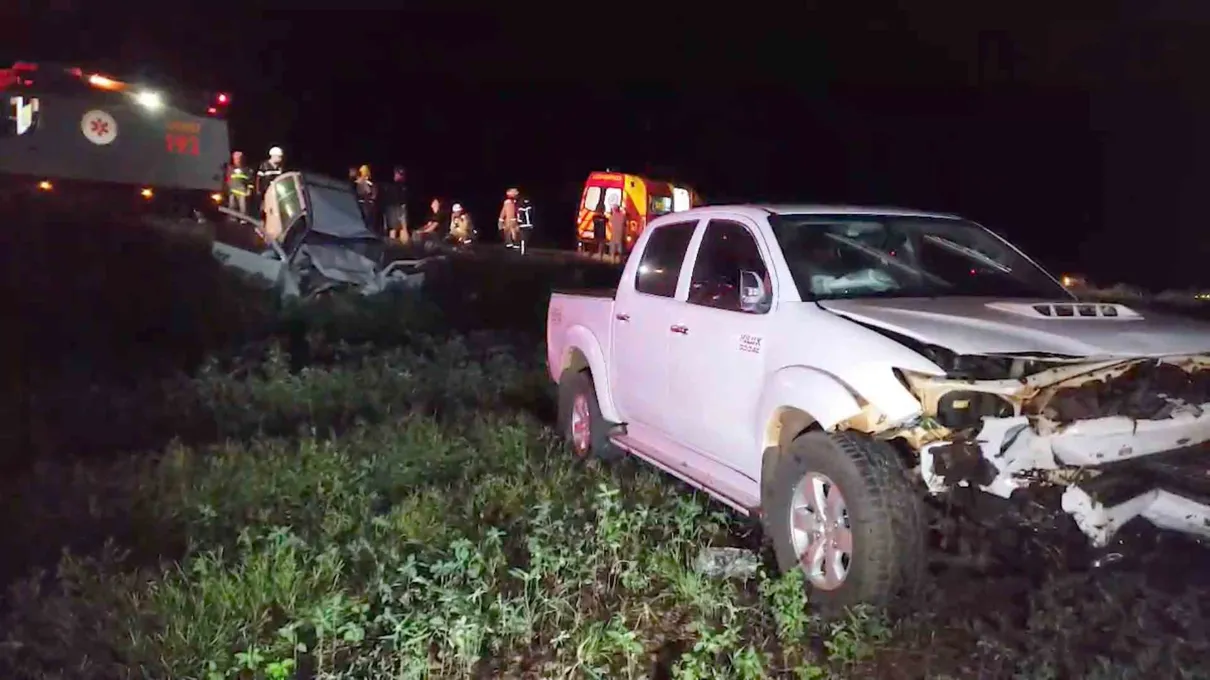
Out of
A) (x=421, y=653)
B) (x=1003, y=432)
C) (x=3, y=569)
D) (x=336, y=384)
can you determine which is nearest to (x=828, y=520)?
(x=1003, y=432)

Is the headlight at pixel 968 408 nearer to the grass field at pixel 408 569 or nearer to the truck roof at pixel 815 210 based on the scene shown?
the grass field at pixel 408 569

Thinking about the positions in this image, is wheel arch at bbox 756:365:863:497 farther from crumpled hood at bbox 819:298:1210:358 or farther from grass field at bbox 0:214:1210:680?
grass field at bbox 0:214:1210:680

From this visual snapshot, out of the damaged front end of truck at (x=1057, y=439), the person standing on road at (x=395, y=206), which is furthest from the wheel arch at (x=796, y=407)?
the person standing on road at (x=395, y=206)

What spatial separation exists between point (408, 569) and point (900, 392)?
6.70 feet

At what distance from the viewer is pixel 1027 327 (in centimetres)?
426

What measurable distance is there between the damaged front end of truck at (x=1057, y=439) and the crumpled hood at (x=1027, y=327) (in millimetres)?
54

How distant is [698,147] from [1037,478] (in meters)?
38.8

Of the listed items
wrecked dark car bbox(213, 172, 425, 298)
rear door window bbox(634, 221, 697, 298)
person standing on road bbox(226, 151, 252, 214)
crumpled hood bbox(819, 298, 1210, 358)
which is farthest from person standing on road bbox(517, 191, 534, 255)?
crumpled hood bbox(819, 298, 1210, 358)

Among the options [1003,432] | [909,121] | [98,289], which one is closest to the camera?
[1003,432]

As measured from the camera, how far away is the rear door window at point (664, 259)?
5.89 metres

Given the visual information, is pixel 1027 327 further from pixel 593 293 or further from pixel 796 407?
pixel 593 293

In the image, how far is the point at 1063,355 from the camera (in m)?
4.06

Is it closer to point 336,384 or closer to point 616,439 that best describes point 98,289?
point 336,384

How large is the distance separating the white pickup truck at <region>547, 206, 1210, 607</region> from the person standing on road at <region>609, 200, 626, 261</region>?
17.1 m
